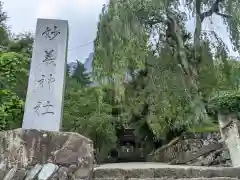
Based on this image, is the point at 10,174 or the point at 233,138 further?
the point at 233,138

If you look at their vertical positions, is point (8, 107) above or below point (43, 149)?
above

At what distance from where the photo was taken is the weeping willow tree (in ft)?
21.8

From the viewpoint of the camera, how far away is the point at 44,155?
3012mm

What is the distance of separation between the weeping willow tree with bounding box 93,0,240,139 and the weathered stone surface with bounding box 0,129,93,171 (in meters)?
3.54

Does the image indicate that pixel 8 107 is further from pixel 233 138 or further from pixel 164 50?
pixel 164 50

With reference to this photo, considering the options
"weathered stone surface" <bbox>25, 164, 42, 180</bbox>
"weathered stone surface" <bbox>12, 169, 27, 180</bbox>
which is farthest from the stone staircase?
"weathered stone surface" <bbox>12, 169, 27, 180</bbox>

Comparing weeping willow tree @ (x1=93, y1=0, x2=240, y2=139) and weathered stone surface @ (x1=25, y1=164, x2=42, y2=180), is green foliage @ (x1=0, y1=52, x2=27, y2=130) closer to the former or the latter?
weathered stone surface @ (x1=25, y1=164, x2=42, y2=180)

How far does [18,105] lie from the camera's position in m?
4.21

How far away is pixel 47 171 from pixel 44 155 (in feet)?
0.63

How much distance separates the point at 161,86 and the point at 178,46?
3.59 feet

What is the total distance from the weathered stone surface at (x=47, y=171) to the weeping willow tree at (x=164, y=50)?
3750 mm

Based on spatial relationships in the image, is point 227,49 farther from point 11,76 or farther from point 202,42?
point 11,76

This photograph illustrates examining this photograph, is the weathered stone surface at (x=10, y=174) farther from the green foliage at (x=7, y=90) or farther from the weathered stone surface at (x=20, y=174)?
the green foliage at (x=7, y=90)

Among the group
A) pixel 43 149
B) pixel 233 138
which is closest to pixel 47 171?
pixel 43 149
